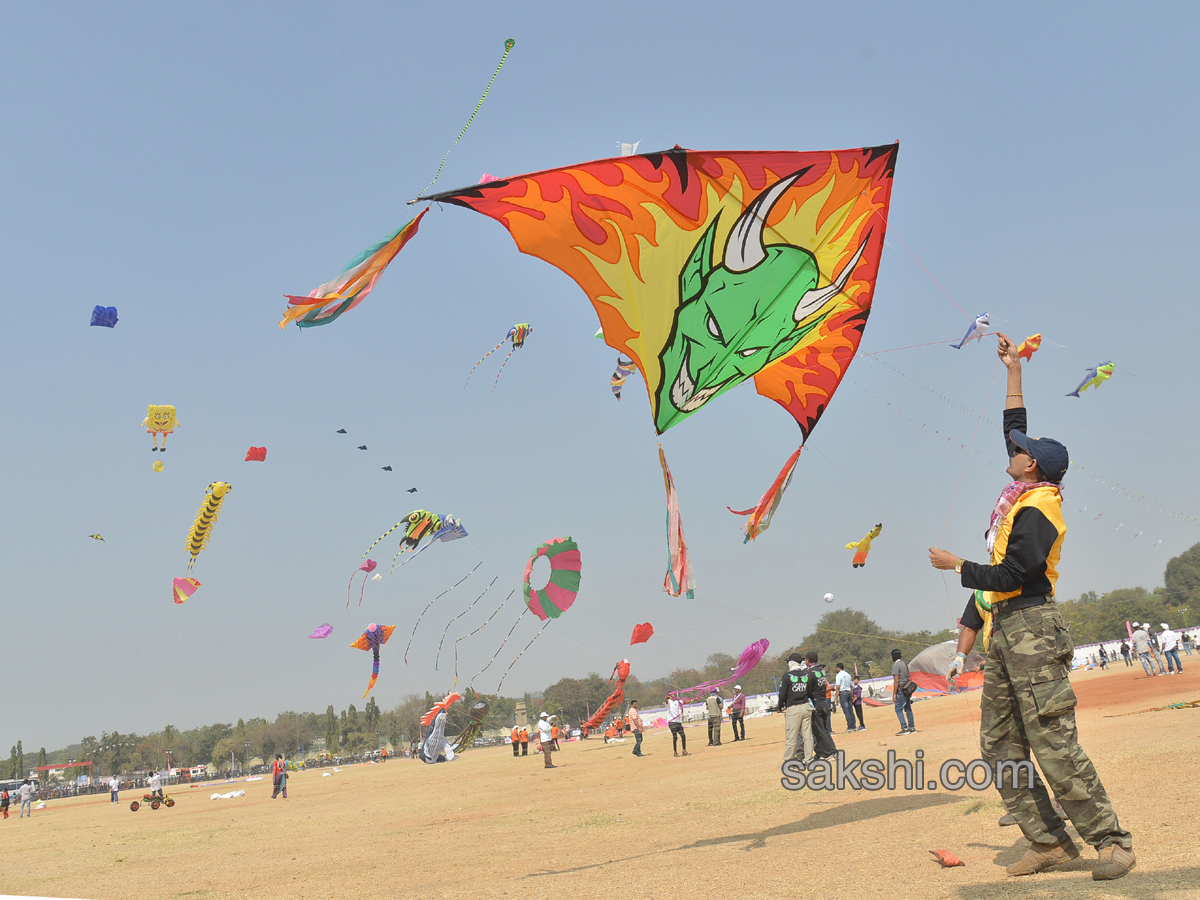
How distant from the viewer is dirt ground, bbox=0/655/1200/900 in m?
3.87

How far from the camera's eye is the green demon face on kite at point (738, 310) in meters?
6.15

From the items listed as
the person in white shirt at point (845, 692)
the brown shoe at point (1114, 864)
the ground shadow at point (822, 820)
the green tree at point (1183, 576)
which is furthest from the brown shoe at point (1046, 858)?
the green tree at point (1183, 576)

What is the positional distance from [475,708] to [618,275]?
475 inches

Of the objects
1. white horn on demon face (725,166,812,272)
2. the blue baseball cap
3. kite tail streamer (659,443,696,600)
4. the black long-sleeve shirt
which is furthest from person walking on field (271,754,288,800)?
the blue baseball cap

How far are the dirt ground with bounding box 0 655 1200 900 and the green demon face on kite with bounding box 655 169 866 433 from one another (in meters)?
3.72

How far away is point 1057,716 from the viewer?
138 inches

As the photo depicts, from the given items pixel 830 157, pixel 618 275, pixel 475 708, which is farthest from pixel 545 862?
pixel 475 708

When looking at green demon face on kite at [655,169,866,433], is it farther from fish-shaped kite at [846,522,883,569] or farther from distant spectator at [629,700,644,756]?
distant spectator at [629,700,644,756]

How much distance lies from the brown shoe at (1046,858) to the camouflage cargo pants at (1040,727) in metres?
0.03

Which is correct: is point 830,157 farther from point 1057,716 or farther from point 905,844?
point 905,844

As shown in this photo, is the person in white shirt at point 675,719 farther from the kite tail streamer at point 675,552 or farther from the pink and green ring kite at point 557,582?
the kite tail streamer at point 675,552

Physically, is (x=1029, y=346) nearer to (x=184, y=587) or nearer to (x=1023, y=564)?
(x=1023, y=564)

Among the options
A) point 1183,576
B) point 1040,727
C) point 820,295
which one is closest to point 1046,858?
point 1040,727

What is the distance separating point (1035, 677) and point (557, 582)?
12122mm
